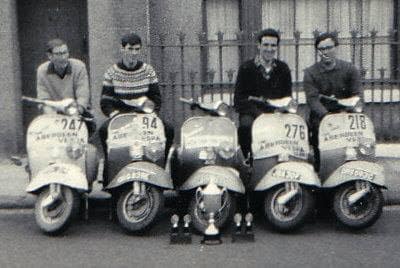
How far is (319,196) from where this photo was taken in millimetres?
8977

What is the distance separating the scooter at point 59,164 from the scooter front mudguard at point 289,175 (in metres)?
1.65

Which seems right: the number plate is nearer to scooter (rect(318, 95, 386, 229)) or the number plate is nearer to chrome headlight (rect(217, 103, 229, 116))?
scooter (rect(318, 95, 386, 229))

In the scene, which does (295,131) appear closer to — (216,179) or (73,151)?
(216,179)

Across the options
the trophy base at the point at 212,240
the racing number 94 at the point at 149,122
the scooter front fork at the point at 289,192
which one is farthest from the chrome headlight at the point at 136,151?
the scooter front fork at the point at 289,192

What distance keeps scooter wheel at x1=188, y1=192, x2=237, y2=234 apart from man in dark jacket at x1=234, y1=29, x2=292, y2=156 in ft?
3.71

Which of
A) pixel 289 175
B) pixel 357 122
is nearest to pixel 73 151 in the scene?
pixel 289 175

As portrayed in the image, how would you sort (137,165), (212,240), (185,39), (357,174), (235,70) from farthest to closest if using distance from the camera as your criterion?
(235,70) < (185,39) < (137,165) < (357,174) < (212,240)

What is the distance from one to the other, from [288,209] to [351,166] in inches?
28.5

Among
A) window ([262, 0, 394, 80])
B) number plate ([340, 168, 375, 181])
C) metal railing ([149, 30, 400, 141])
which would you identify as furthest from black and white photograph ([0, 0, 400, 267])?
window ([262, 0, 394, 80])

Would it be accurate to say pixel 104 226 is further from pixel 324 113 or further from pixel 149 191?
pixel 324 113

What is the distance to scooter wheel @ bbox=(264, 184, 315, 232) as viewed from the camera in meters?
8.15

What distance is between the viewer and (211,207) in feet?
26.3

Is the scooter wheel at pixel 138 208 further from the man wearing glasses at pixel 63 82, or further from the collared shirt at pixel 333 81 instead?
the collared shirt at pixel 333 81

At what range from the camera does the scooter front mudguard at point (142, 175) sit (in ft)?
26.8
